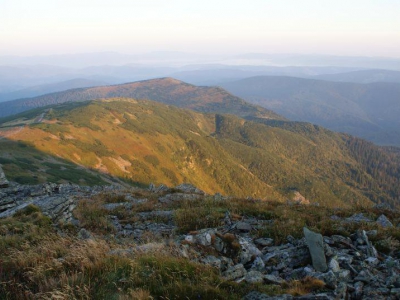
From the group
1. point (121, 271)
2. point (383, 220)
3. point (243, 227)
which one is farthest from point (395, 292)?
point (383, 220)

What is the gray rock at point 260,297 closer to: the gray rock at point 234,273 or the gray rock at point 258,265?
the gray rock at point 234,273

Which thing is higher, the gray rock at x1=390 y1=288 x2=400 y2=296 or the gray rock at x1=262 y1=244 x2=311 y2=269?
the gray rock at x1=390 y1=288 x2=400 y2=296

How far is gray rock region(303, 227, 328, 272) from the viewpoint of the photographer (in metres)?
7.33

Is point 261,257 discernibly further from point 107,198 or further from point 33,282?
point 107,198

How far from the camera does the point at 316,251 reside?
7.79 meters

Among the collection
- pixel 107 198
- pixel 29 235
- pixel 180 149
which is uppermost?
pixel 29 235

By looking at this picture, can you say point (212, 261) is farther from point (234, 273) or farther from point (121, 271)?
point (121, 271)

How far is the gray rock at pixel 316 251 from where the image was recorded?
24.0 ft

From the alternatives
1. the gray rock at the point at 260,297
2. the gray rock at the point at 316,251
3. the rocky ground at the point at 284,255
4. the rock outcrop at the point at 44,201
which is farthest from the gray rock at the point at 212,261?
the rock outcrop at the point at 44,201

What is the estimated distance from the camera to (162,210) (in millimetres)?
14891

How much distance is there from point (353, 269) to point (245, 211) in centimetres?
661

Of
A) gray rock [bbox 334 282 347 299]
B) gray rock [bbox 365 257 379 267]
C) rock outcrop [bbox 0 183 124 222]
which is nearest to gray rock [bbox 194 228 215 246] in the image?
gray rock [bbox 334 282 347 299]

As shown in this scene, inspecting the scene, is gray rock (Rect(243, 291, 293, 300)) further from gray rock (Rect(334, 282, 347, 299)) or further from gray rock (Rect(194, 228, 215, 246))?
gray rock (Rect(194, 228, 215, 246))

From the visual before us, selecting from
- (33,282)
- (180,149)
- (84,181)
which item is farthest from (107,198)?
(180,149)
